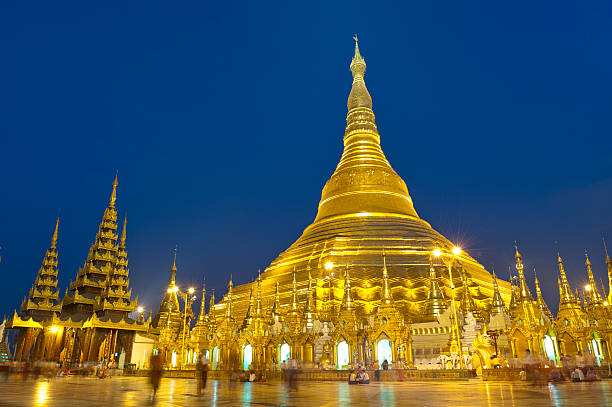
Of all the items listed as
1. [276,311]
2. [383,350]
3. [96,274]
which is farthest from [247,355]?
[96,274]

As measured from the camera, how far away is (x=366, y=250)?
116ft

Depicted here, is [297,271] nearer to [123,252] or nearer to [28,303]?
[123,252]

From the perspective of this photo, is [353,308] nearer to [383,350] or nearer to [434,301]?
[383,350]

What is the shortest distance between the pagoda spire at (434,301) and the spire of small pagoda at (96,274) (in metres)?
28.7

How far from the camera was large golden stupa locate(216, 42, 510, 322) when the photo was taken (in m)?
31.6

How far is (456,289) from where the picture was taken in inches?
1242

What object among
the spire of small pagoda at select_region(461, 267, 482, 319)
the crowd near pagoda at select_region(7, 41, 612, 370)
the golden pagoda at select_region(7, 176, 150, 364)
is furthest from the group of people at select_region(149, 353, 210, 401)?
the golden pagoda at select_region(7, 176, 150, 364)

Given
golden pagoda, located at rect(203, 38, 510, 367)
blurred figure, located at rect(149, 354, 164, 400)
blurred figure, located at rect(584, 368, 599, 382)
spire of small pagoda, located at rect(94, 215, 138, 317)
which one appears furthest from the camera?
spire of small pagoda, located at rect(94, 215, 138, 317)

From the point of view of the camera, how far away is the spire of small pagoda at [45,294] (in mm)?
40969

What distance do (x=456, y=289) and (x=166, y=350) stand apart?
21325 millimetres

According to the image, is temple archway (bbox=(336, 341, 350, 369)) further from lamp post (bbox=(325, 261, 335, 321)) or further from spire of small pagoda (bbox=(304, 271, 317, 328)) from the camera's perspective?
lamp post (bbox=(325, 261, 335, 321))

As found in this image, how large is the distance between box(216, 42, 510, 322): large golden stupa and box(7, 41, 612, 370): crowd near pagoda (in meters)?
0.12

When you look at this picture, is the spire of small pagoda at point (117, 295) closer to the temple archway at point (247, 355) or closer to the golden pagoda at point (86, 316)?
the golden pagoda at point (86, 316)

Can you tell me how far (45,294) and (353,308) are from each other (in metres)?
30.4
